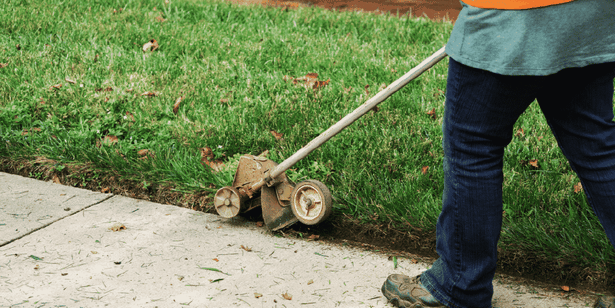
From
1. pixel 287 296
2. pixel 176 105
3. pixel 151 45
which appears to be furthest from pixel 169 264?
pixel 151 45

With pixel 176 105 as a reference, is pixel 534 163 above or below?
below

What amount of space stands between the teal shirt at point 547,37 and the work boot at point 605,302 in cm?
93

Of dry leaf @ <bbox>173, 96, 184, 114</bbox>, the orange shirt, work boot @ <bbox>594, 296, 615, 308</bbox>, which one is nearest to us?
the orange shirt

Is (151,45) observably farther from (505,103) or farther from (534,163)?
(505,103)

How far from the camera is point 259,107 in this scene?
11.5 ft

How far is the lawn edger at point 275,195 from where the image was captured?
2373 mm

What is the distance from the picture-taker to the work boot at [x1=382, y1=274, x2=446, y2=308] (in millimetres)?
1876

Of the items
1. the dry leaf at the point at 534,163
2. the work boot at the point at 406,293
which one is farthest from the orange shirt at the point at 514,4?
the dry leaf at the point at 534,163

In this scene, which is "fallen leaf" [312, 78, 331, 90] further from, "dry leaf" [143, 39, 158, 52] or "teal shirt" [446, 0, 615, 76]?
"teal shirt" [446, 0, 615, 76]

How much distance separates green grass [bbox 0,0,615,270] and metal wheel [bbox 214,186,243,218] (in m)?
0.27

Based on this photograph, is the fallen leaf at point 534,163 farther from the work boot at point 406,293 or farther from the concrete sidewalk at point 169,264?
the work boot at point 406,293

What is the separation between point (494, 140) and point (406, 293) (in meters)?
0.68

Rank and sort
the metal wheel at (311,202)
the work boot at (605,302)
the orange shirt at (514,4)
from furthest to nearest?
the metal wheel at (311,202)
the work boot at (605,302)
the orange shirt at (514,4)

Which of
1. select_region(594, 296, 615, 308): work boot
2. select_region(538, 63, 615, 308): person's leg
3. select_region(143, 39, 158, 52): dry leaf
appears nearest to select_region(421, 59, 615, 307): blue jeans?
select_region(538, 63, 615, 308): person's leg
